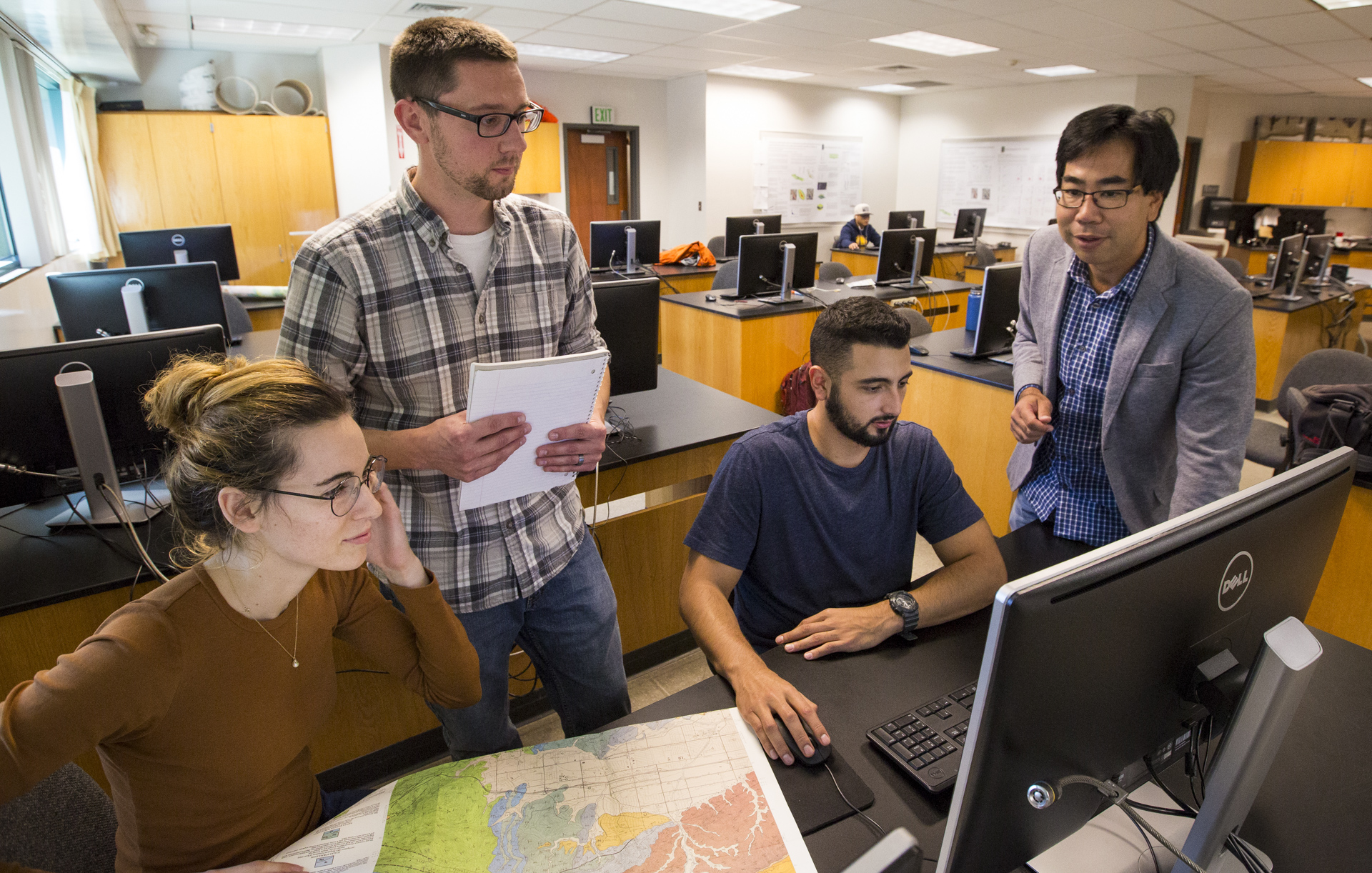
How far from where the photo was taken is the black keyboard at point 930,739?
94 cm

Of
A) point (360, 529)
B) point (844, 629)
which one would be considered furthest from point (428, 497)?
point (844, 629)

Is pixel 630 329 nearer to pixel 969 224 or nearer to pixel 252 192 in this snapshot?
pixel 252 192

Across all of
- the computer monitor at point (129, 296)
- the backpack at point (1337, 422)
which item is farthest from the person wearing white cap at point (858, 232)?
the computer monitor at point (129, 296)

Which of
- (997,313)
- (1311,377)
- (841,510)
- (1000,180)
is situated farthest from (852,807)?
(1000,180)

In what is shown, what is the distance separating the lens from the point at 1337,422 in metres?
1.98

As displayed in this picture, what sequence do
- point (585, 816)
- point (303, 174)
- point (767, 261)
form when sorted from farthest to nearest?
1. point (303, 174)
2. point (767, 261)
3. point (585, 816)

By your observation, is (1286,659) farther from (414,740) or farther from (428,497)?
(414,740)

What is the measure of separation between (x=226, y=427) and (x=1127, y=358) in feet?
5.34

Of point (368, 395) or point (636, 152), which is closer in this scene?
point (368, 395)

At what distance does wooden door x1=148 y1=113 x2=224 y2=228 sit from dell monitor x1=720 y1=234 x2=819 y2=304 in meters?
5.05

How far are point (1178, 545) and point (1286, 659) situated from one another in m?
0.13

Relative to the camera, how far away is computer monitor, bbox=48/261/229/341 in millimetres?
2600

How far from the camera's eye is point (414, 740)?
2.00 metres

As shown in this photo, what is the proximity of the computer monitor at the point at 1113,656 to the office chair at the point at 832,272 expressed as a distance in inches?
200
